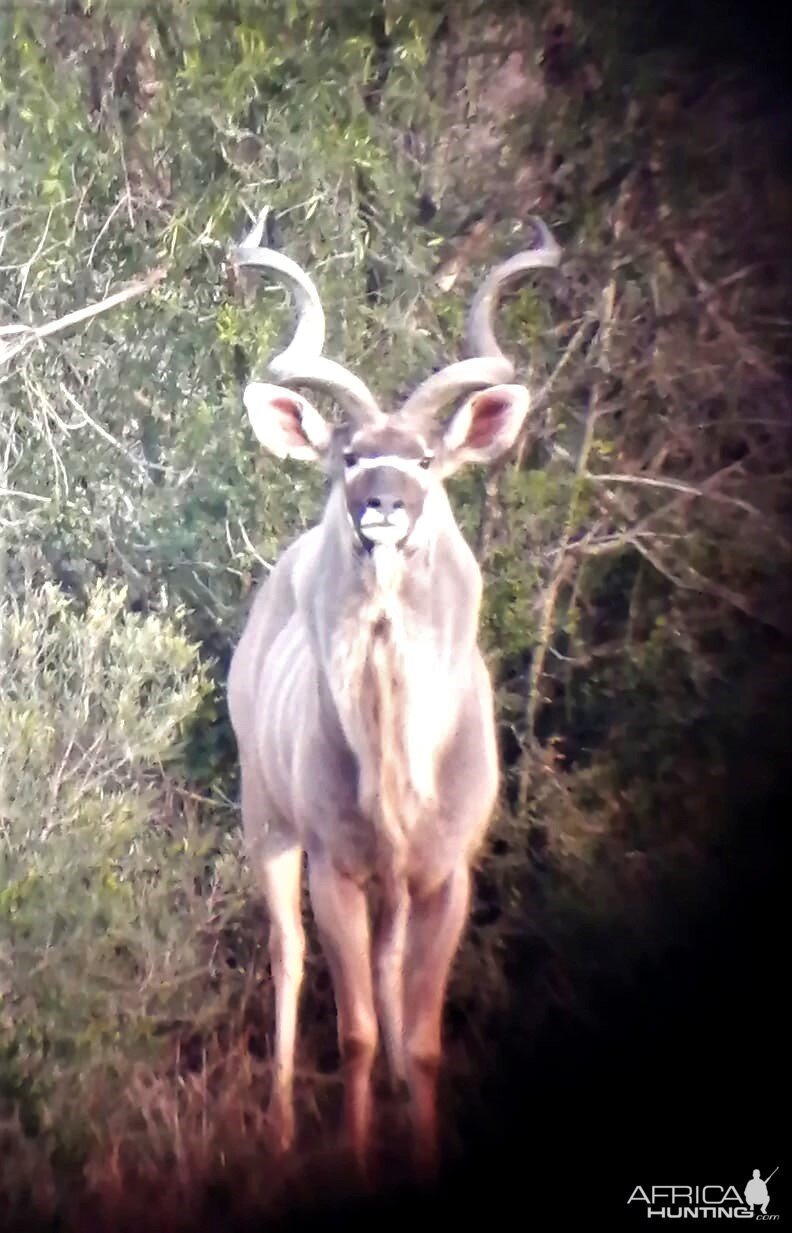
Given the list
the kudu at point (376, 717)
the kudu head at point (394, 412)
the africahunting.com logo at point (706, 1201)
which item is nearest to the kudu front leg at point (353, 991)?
the kudu at point (376, 717)

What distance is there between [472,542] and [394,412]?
0.21 meters

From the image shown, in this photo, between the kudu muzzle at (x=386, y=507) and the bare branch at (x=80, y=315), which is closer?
the kudu muzzle at (x=386, y=507)

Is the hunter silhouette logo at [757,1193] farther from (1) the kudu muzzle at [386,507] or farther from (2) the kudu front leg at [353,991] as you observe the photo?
(1) the kudu muzzle at [386,507]

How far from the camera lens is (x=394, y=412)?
1.78 m

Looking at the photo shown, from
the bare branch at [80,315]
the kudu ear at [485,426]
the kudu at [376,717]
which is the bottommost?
the kudu at [376,717]

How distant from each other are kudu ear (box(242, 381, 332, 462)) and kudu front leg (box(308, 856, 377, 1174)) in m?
0.56

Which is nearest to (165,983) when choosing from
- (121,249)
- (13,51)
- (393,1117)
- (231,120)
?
(393,1117)

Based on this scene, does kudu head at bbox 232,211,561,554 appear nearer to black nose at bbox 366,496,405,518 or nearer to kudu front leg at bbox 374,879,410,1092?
black nose at bbox 366,496,405,518

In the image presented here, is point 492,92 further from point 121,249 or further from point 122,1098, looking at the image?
point 122,1098

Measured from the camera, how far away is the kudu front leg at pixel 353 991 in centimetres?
177

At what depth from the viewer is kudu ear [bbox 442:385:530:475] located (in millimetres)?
1767

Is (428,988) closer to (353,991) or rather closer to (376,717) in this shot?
(353,991)

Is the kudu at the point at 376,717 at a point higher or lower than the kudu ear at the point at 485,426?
lower

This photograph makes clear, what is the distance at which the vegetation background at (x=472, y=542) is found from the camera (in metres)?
1.77
